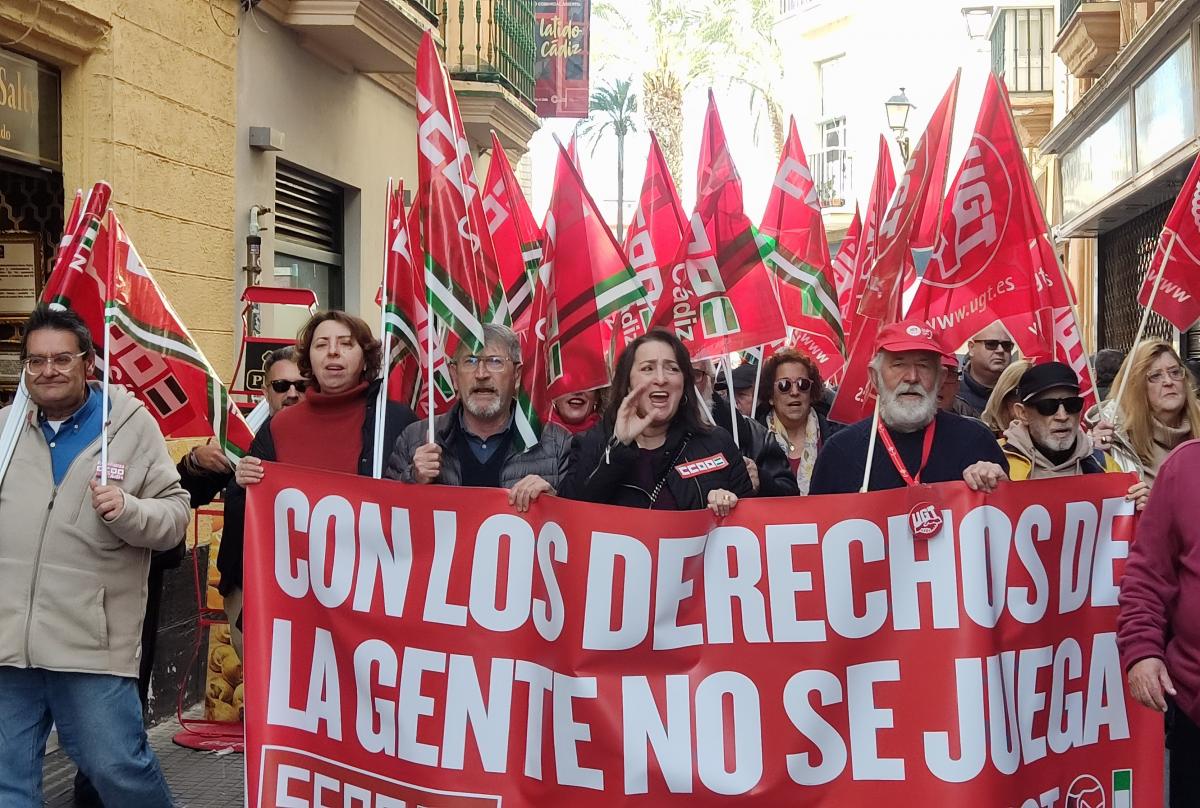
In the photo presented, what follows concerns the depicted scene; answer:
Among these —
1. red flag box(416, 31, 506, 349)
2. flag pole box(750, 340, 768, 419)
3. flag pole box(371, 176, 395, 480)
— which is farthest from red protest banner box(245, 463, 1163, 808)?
flag pole box(750, 340, 768, 419)

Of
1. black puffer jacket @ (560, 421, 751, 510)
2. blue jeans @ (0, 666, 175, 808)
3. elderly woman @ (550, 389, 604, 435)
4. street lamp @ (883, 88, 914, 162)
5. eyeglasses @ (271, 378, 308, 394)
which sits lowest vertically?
blue jeans @ (0, 666, 175, 808)

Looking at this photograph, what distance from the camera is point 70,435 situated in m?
4.71

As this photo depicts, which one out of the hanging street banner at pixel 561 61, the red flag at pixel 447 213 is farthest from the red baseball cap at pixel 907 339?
the hanging street banner at pixel 561 61

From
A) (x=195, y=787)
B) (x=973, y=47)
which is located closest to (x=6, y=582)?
(x=195, y=787)

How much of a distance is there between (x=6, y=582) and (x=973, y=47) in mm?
33091

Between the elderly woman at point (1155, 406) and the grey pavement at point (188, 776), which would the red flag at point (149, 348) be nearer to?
the grey pavement at point (188, 776)

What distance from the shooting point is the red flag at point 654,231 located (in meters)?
7.30

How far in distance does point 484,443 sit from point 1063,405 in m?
2.06

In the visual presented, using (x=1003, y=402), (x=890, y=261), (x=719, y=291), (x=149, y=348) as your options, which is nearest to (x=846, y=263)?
(x=1003, y=402)

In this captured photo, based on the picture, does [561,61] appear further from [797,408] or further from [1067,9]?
[797,408]

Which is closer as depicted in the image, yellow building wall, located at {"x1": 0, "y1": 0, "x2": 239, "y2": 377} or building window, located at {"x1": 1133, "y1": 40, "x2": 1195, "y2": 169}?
yellow building wall, located at {"x1": 0, "y1": 0, "x2": 239, "y2": 377}

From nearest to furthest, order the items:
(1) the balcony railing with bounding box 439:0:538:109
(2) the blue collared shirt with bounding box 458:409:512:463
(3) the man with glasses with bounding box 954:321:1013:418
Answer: (2) the blue collared shirt with bounding box 458:409:512:463 < (3) the man with glasses with bounding box 954:321:1013:418 < (1) the balcony railing with bounding box 439:0:538:109

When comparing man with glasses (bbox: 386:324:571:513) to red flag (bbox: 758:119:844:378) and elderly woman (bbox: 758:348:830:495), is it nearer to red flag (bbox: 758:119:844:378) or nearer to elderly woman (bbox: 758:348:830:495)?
elderly woman (bbox: 758:348:830:495)

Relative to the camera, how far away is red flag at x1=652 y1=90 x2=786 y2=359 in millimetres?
6016
